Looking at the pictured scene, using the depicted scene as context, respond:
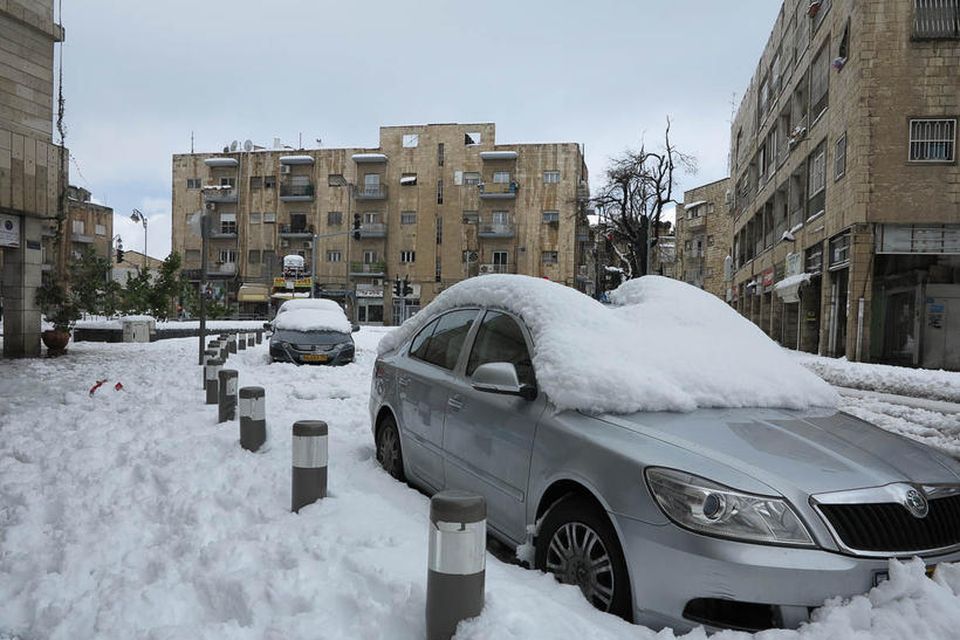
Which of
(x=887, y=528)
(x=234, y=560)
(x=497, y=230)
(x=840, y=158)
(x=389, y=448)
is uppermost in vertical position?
(x=497, y=230)

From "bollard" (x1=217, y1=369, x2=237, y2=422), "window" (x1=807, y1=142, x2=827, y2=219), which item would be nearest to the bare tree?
"window" (x1=807, y1=142, x2=827, y2=219)

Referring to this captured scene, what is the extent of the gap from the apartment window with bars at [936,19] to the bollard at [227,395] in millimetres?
19676

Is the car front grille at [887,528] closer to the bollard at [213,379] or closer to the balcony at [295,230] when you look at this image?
the bollard at [213,379]

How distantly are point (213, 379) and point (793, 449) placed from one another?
733 centimetres

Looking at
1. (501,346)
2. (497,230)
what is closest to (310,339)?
(501,346)

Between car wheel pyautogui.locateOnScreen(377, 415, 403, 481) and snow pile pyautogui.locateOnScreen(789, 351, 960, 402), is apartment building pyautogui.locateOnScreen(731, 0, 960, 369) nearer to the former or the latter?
snow pile pyautogui.locateOnScreen(789, 351, 960, 402)

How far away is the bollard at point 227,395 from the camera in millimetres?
6660

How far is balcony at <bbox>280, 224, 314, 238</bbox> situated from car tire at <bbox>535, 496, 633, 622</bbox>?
5584 centimetres

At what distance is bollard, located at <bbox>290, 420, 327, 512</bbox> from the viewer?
383 centimetres

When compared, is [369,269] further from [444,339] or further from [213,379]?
[444,339]

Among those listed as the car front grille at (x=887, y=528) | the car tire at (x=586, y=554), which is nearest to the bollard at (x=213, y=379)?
the car tire at (x=586, y=554)

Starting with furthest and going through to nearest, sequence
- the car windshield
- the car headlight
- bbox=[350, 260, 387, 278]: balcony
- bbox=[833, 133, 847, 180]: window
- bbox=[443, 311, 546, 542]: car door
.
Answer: bbox=[350, 260, 387, 278]: balcony, bbox=[833, 133, 847, 180]: window, the car windshield, bbox=[443, 311, 546, 542]: car door, the car headlight

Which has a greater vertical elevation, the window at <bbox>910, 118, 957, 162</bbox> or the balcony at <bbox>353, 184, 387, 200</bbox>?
the balcony at <bbox>353, 184, 387, 200</bbox>

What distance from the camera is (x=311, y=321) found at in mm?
13945
